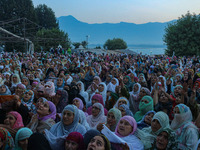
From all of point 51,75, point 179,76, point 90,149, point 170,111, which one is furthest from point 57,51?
point 90,149

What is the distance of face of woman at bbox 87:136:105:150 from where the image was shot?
1.99 metres

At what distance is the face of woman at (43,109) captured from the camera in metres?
2.92

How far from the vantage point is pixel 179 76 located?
6.25m

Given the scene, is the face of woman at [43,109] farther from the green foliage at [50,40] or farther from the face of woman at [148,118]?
the green foliage at [50,40]

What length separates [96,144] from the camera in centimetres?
200

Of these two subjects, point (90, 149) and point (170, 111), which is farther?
point (170, 111)

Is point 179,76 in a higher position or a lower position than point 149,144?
higher

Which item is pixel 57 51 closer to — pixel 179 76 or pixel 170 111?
pixel 179 76

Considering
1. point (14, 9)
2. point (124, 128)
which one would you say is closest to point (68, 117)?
point (124, 128)

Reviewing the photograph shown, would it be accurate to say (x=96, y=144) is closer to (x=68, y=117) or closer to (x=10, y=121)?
(x=68, y=117)

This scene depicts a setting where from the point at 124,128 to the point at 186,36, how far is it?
2807 centimetres

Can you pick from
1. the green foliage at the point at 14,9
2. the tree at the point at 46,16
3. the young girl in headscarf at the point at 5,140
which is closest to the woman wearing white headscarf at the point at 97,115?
the young girl in headscarf at the point at 5,140

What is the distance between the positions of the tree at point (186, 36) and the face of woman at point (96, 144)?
27.6 m

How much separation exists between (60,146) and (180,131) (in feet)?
4.87
